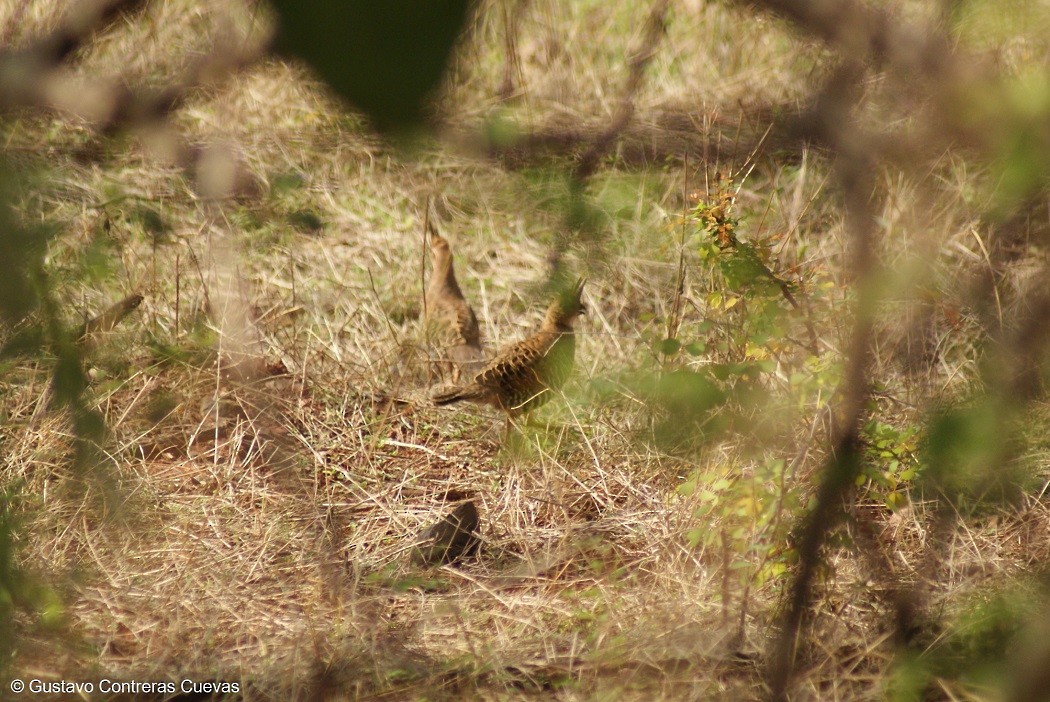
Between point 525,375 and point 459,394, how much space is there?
0.34m

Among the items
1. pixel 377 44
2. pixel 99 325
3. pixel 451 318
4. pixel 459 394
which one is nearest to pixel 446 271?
pixel 451 318

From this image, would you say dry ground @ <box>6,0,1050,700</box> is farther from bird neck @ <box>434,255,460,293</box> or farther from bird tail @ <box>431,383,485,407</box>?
bird neck @ <box>434,255,460,293</box>

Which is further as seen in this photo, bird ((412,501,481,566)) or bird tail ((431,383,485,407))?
bird tail ((431,383,485,407))

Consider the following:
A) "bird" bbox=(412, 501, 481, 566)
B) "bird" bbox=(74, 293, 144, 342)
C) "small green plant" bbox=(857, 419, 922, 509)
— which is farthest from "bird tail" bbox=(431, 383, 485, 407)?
"small green plant" bbox=(857, 419, 922, 509)

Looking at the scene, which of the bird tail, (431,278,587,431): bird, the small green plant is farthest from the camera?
the bird tail

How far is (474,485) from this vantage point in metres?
4.00

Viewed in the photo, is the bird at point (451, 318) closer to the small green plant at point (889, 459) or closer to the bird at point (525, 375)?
the bird at point (525, 375)

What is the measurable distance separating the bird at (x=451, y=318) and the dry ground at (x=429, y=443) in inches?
6.6

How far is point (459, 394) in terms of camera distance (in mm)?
4312

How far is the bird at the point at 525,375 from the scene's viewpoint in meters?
4.04

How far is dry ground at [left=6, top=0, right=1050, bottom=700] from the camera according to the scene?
1176mm

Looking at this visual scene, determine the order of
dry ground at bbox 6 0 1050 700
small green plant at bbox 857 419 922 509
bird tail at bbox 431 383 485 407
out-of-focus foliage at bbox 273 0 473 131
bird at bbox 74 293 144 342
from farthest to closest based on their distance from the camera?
bird tail at bbox 431 383 485 407 → small green plant at bbox 857 419 922 509 → bird at bbox 74 293 144 342 → dry ground at bbox 6 0 1050 700 → out-of-focus foliage at bbox 273 0 473 131

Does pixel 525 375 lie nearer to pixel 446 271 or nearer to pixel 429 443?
pixel 429 443

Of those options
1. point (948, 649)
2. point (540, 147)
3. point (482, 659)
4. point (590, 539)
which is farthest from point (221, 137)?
point (590, 539)
